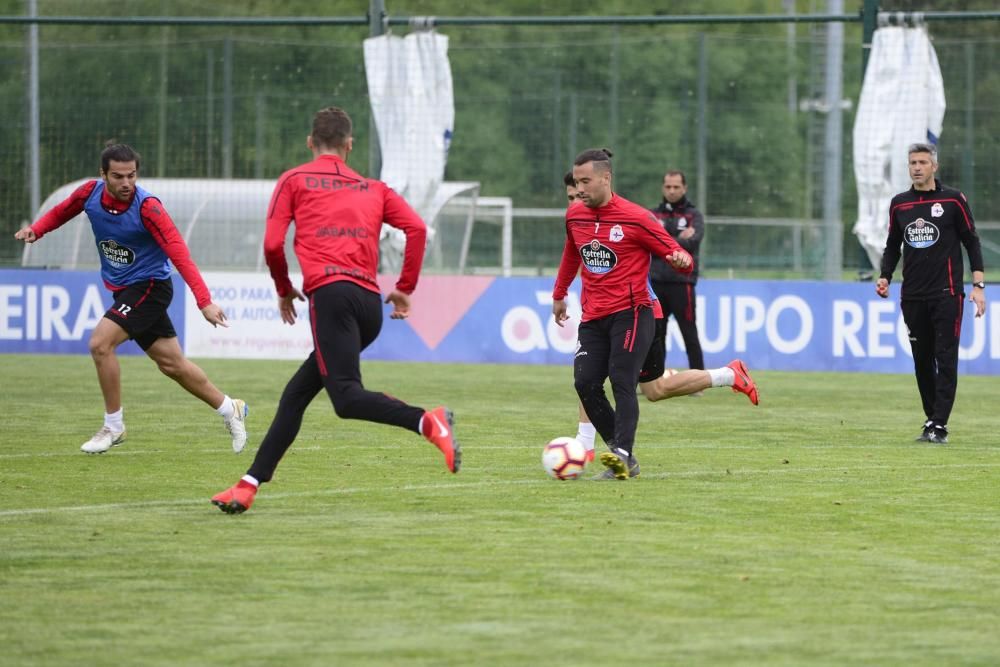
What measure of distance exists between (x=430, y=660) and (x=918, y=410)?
1030 centimetres

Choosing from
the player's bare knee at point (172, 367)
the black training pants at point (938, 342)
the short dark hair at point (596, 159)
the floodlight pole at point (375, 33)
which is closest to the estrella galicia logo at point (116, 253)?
the player's bare knee at point (172, 367)

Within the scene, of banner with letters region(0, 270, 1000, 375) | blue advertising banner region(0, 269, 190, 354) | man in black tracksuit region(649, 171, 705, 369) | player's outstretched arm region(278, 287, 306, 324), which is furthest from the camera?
blue advertising banner region(0, 269, 190, 354)

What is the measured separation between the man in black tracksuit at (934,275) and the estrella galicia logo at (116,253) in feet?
17.2

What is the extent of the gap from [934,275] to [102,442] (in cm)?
592

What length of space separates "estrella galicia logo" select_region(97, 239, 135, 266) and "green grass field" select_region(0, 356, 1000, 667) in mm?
1260

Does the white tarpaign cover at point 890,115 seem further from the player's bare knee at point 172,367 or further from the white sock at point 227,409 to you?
the player's bare knee at point 172,367

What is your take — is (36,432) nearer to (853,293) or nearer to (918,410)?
(918,410)

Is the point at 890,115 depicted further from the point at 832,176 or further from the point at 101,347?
the point at 101,347

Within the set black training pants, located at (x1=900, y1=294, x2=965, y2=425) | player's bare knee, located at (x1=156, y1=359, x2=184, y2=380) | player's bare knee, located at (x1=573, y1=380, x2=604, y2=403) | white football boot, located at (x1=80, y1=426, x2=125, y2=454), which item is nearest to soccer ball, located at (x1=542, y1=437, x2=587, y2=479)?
player's bare knee, located at (x1=573, y1=380, x2=604, y2=403)

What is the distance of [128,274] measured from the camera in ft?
37.2

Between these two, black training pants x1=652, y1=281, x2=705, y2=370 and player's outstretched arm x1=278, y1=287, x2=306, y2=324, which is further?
black training pants x1=652, y1=281, x2=705, y2=370

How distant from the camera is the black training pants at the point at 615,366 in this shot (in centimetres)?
980

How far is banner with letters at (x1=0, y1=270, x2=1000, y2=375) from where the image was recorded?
1888cm

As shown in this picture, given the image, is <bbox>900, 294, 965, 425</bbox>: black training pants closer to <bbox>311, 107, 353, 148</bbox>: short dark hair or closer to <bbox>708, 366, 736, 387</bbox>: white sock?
<bbox>708, 366, 736, 387</bbox>: white sock
